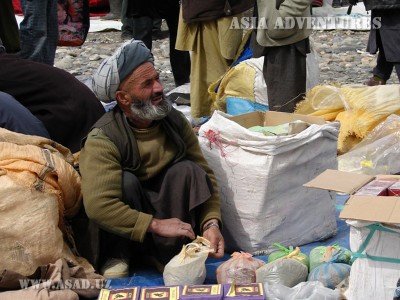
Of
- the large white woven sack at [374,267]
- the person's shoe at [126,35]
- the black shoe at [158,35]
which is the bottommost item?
the black shoe at [158,35]

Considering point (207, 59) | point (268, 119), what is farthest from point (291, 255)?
point (207, 59)

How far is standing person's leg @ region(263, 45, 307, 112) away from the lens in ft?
14.8

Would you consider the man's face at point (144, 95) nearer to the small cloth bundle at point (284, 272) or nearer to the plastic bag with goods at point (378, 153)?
the small cloth bundle at point (284, 272)

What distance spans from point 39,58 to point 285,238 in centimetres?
309

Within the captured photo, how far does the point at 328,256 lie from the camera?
3.11m

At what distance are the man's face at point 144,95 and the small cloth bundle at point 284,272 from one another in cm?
78

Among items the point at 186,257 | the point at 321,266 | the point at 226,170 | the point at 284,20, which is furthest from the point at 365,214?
the point at 284,20

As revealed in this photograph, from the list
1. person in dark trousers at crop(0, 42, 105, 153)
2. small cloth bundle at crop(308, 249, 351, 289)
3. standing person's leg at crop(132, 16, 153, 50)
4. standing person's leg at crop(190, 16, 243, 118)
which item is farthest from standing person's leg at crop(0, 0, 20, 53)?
small cloth bundle at crop(308, 249, 351, 289)

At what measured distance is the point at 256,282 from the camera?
3045 mm

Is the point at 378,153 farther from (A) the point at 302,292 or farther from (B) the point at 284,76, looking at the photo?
(A) the point at 302,292

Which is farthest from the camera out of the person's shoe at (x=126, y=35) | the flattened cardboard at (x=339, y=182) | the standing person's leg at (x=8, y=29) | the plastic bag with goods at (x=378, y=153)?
the person's shoe at (x=126, y=35)

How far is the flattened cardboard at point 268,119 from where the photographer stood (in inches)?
148

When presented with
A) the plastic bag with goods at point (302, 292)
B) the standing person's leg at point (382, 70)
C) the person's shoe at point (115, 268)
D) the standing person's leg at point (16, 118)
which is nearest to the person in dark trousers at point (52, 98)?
the standing person's leg at point (16, 118)

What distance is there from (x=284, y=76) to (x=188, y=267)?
6.02 feet
